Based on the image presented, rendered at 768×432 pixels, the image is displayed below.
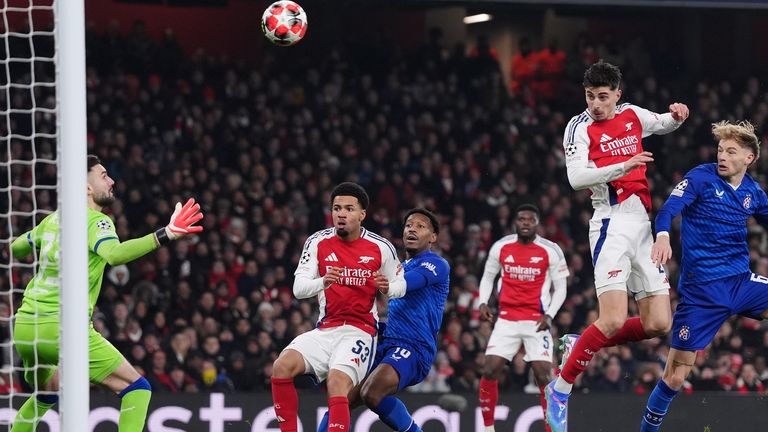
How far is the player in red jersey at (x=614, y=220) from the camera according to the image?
7828mm

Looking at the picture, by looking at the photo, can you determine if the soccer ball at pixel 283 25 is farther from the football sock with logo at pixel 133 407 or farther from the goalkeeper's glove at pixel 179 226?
the football sock with logo at pixel 133 407

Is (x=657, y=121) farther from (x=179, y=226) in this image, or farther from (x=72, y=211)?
(x=72, y=211)

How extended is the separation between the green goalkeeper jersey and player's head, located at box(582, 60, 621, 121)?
3.10 metres

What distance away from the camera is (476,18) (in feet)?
73.3

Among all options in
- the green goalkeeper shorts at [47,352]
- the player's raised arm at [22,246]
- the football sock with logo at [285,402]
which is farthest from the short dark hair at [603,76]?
the player's raised arm at [22,246]

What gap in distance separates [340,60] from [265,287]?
5.68 metres

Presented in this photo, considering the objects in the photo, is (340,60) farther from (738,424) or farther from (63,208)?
(63,208)

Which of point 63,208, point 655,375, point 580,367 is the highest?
point 63,208

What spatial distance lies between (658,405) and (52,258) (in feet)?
13.2

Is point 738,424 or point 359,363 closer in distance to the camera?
point 359,363

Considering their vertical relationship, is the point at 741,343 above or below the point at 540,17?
below

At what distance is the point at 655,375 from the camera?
14852mm

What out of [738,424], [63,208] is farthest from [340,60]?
[63,208]

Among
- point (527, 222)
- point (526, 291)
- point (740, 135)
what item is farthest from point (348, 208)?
point (526, 291)
